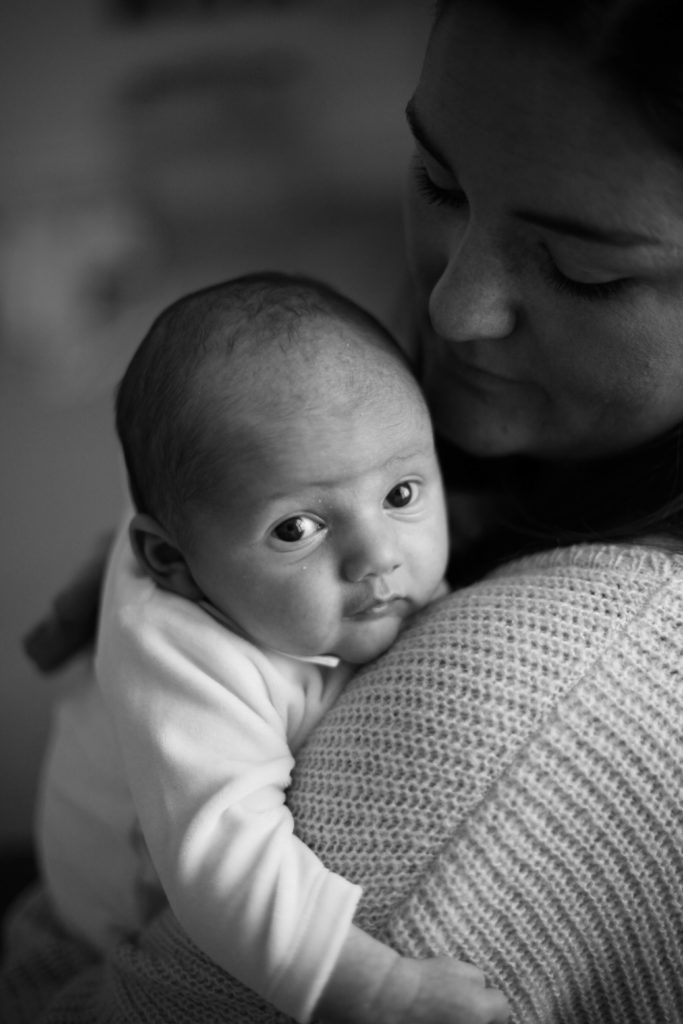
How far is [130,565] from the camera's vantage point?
966mm

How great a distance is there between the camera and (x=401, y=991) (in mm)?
702

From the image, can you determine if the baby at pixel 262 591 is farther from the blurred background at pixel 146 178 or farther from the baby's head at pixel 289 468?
the blurred background at pixel 146 178

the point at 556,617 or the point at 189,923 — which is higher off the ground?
the point at 556,617

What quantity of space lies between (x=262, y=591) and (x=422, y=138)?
40 cm


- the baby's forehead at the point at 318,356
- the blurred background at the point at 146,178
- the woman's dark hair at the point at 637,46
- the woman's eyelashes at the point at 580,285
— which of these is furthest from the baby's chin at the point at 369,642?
the blurred background at the point at 146,178

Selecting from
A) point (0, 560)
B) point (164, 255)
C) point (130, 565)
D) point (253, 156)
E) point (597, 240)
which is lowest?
point (0, 560)

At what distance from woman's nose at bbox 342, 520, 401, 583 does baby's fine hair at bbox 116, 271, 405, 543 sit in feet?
0.42

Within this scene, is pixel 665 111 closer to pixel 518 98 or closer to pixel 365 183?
pixel 518 98

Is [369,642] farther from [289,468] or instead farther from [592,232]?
[592,232]

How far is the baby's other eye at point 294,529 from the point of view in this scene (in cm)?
84

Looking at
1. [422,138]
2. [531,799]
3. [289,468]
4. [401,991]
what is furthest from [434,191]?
[401,991]

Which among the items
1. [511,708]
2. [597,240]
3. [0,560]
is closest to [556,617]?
[511,708]

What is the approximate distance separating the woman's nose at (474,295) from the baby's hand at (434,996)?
0.49 metres

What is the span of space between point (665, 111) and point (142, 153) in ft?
6.94
